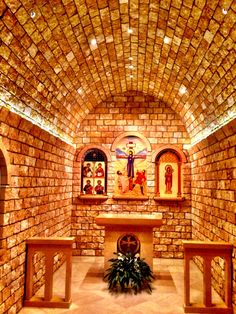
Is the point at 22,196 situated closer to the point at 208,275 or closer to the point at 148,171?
the point at 208,275

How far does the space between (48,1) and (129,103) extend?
504 cm

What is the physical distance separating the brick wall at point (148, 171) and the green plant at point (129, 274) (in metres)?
2.53

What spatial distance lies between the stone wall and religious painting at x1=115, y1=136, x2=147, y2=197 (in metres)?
2.22

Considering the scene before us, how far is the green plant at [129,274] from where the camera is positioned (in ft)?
17.8

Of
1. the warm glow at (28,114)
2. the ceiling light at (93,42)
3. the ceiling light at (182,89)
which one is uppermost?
the ceiling light at (93,42)

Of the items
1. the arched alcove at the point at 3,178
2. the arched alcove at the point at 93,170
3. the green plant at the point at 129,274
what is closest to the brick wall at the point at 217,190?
the green plant at the point at 129,274

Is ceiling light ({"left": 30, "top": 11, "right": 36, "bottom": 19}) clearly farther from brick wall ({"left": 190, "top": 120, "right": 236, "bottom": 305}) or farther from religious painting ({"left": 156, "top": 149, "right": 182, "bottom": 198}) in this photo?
religious painting ({"left": 156, "top": 149, "right": 182, "bottom": 198})

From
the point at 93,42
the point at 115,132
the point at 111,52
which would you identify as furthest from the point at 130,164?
the point at 93,42

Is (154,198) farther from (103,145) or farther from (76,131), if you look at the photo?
(76,131)

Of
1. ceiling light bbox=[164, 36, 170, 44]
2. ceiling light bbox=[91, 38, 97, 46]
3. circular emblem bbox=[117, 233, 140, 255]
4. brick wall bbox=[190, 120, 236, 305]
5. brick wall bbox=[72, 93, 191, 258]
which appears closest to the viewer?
brick wall bbox=[190, 120, 236, 305]

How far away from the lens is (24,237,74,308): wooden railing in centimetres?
472

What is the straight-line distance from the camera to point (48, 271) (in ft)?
15.5

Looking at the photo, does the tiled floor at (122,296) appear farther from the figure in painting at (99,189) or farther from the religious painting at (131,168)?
the religious painting at (131,168)

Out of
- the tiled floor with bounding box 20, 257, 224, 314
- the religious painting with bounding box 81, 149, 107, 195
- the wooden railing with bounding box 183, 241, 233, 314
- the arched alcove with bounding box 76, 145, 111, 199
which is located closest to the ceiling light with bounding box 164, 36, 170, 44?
the wooden railing with bounding box 183, 241, 233, 314
